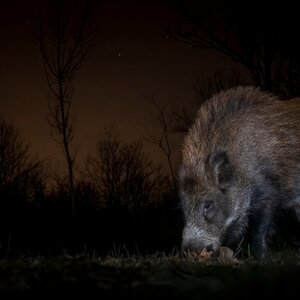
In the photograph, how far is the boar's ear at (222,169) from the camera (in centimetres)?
981

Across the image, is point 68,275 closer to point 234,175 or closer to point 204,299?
point 204,299

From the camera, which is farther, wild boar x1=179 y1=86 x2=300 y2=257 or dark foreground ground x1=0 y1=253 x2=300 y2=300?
wild boar x1=179 y1=86 x2=300 y2=257

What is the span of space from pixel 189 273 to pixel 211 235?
5088mm

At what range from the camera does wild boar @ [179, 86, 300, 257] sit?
9.79m

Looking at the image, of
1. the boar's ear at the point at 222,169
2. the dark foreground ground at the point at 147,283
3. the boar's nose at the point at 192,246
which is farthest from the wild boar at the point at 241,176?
the dark foreground ground at the point at 147,283

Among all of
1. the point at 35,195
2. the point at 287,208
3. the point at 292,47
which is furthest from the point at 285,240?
the point at 35,195

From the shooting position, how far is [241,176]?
9.96 metres

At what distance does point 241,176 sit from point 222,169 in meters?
0.32

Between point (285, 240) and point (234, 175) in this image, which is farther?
point (285, 240)

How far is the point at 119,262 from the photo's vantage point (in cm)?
657

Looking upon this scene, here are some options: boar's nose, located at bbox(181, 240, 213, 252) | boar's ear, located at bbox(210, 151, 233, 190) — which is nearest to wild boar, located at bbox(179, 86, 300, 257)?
boar's ear, located at bbox(210, 151, 233, 190)

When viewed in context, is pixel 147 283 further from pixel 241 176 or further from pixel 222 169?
pixel 241 176

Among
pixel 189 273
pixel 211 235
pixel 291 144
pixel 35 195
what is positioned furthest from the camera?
pixel 35 195

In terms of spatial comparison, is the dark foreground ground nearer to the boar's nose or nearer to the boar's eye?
the boar's nose
